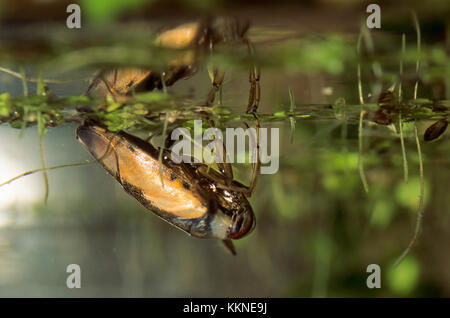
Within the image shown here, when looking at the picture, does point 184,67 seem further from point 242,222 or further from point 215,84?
point 242,222

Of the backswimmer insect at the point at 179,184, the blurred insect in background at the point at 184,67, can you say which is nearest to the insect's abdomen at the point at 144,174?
the backswimmer insect at the point at 179,184

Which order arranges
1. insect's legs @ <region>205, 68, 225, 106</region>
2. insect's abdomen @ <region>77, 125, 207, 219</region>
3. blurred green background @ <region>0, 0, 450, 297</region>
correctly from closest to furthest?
blurred green background @ <region>0, 0, 450, 297</region> → insect's legs @ <region>205, 68, 225, 106</region> → insect's abdomen @ <region>77, 125, 207, 219</region>

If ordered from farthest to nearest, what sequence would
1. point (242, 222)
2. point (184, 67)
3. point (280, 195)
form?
point (280, 195), point (242, 222), point (184, 67)

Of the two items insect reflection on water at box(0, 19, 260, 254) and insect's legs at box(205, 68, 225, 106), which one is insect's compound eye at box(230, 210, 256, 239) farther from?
insect's legs at box(205, 68, 225, 106)

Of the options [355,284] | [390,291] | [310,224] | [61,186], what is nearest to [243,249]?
[310,224]

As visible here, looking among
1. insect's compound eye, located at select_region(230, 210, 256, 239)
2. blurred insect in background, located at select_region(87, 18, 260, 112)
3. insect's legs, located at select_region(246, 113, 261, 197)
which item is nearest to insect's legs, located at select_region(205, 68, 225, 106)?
blurred insect in background, located at select_region(87, 18, 260, 112)

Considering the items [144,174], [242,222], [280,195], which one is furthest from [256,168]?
[280,195]

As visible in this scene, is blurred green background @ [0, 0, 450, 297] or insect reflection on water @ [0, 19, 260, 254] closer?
blurred green background @ [0, 0, 450, 297]
